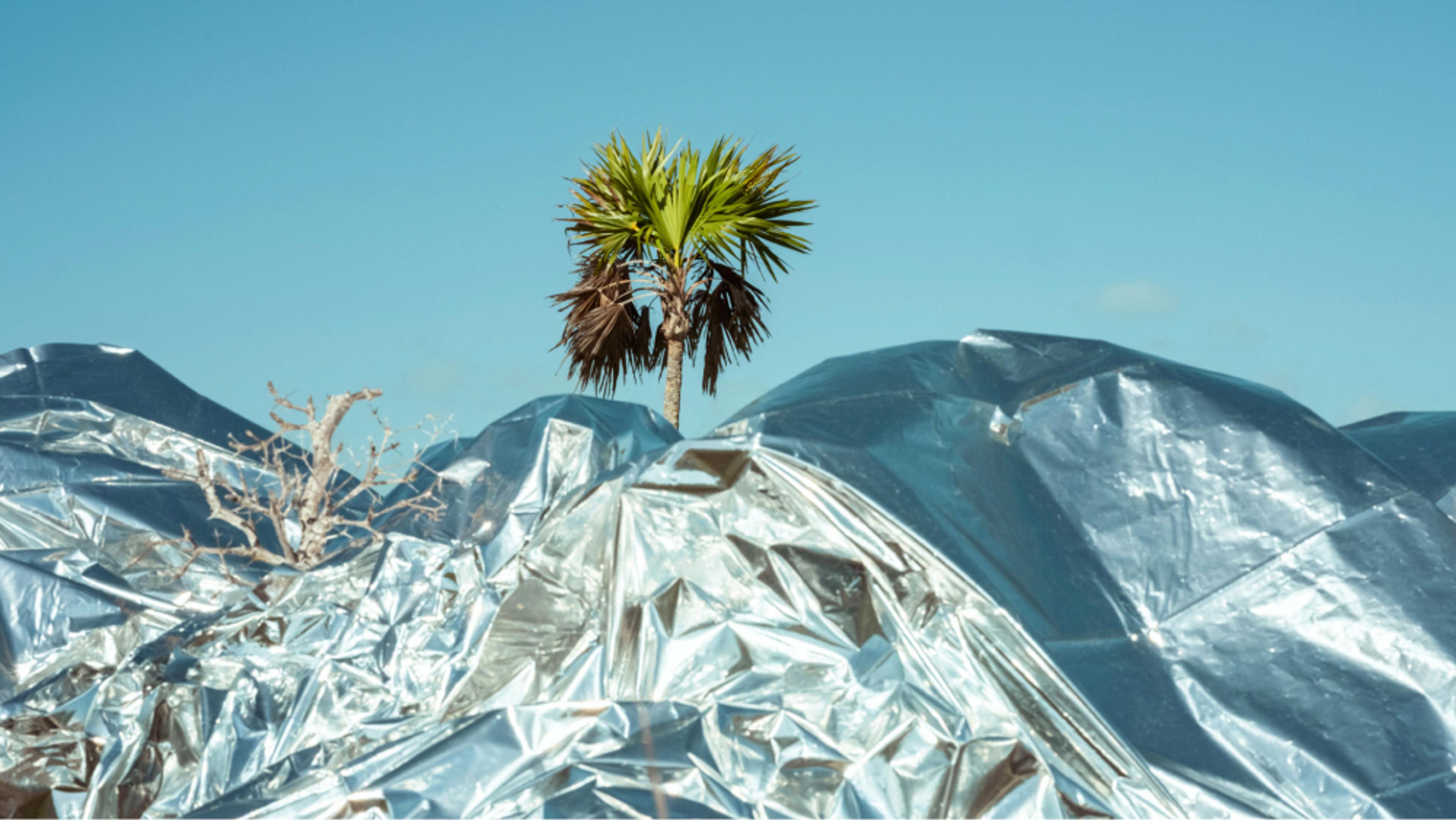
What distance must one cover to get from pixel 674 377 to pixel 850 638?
4.91m

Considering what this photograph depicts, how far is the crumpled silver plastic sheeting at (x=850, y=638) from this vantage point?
4.69 ft

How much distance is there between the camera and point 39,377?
3.56 m

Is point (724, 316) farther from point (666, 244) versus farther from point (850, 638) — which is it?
point (850, 638)

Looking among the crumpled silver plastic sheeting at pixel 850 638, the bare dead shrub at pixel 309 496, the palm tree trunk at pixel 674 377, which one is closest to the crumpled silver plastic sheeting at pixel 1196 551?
the crumpled silver plastic sheeting at pixel 850 638

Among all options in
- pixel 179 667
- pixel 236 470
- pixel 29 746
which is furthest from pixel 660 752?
pixel 236 470

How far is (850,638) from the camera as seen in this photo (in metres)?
1.58

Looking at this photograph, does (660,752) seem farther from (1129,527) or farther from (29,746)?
(29,746)

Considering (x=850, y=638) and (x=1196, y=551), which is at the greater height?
(x=1196, y=551)

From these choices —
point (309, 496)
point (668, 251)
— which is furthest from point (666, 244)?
point (309, 496)

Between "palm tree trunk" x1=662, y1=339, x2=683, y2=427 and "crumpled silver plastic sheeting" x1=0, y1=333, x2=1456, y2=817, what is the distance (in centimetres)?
412

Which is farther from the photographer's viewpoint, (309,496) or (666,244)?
(666,244)

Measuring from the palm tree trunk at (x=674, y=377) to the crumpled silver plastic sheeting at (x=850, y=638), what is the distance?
4124 millimetres

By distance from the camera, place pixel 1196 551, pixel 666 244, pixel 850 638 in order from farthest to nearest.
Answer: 1. pixel 666 244
2. pixel 1196 551
3. pixel 850 638

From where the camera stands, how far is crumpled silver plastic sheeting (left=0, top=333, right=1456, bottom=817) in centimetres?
143
